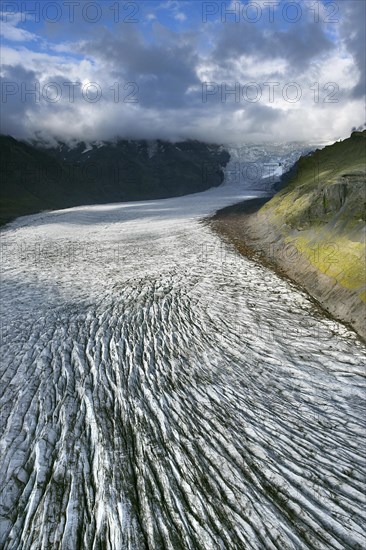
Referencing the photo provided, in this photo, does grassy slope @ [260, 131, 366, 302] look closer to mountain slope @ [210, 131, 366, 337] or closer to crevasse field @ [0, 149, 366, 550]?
mountain slope @ [210, 131, 366, 337]

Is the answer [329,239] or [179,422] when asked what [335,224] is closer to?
[329,239]

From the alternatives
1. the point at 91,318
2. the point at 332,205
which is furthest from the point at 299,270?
the point at 91,318

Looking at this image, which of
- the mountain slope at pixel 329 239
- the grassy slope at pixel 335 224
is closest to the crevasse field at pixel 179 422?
the mountain slope at pixel 329 239

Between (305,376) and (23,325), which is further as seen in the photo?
(23,325)

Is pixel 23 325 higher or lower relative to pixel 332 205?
lower

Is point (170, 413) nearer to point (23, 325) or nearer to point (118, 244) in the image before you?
point (23, 325)

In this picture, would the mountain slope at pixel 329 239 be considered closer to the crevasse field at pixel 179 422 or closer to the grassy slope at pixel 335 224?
the grassy slope at pixel 335 224

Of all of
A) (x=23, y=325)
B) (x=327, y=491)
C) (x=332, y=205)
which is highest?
(x=332, y=205)
